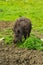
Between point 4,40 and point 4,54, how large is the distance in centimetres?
299

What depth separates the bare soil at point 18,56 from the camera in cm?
1571

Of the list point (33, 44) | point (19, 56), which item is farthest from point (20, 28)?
point (19, 56)

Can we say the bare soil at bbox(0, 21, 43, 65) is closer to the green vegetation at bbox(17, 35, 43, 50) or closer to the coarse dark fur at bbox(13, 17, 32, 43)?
the green vegetation at bbox(17, 35, 43, 50)

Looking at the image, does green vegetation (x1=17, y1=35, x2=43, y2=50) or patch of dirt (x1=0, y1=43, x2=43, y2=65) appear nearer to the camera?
patch of dirt (x1=0, y1=43, x2=43, y2=65)

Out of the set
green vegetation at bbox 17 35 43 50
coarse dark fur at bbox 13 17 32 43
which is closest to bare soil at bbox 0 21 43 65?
green vegetation at bbox 17 35 43 50

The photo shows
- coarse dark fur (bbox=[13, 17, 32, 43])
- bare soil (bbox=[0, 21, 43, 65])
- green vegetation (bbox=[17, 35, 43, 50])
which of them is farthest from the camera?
coarse dark fur (bbox=[13, 17, 32, 43])

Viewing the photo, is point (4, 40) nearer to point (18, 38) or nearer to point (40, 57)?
point (18, 38)

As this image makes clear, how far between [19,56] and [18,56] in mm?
54

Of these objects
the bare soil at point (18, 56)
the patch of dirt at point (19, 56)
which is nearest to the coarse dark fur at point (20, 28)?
the bare soil at point (18, 56)

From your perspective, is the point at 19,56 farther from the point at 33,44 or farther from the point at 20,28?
the point at 20,28

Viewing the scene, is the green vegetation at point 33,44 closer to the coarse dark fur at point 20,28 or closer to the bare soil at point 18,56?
A: the bare soil at point 18,56

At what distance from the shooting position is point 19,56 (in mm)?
16625

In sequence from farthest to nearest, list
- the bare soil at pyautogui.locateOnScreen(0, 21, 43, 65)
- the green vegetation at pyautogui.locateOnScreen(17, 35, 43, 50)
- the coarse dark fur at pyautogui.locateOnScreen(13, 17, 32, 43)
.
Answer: the coarse dark fur at pyautogui.locateOnScreen(13, 17, 32, 43) < the green vegetation at pyautogui.locateOnScreen(17, 35, 43, 50) < the bare soil at pyautogui.locateOnScreen(0, 21, 43, 65)

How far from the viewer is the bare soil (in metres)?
15.7
